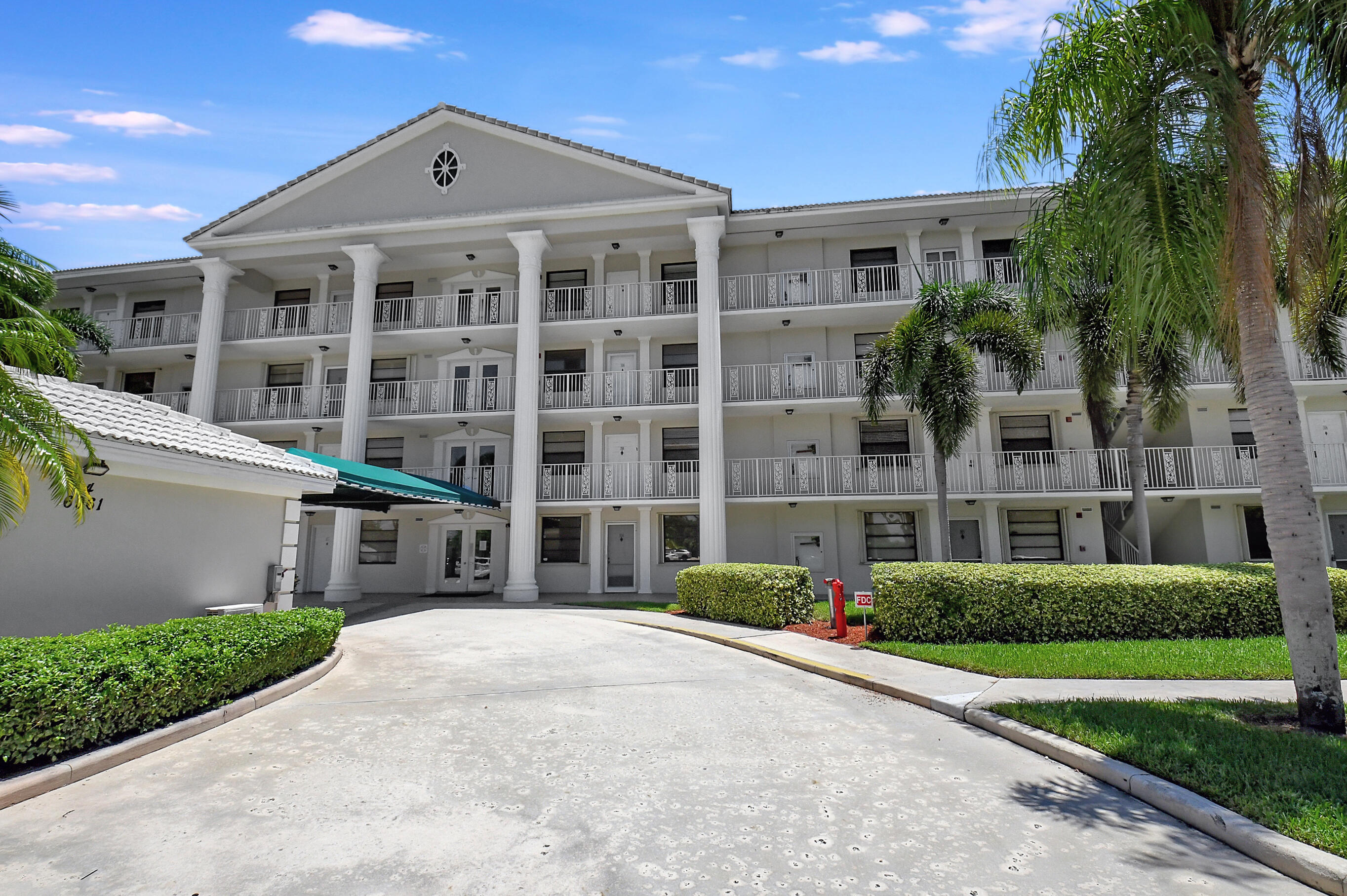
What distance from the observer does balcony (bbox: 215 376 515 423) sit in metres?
22.7

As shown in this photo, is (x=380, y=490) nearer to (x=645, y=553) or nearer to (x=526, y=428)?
(x=526, y=428)

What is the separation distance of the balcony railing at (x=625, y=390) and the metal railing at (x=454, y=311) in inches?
109

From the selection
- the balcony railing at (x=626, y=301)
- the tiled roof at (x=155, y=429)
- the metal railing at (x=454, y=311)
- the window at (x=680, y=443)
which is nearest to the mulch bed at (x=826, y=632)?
the tiled roof at (x=155, y=429)

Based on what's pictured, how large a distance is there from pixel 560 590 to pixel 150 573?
14605 millimetres

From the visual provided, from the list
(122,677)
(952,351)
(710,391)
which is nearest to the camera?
(122,677)

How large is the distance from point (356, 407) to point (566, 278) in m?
8.32

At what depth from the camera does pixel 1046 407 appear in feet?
69.6

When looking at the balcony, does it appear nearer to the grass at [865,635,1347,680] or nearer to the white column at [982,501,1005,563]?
the white column at [982,501,1005,563]

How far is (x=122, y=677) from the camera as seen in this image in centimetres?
602

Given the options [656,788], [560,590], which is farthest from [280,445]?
[656,788]

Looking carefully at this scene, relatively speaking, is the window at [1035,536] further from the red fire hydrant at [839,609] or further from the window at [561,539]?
the window at [561,539]

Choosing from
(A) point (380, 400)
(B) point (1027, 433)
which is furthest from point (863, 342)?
(A) point (380, 400)

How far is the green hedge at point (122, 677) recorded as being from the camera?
204 inches

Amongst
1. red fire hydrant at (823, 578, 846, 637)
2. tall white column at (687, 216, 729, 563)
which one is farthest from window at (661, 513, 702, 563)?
red fire hydrant at (823, 578, 846, 637)
